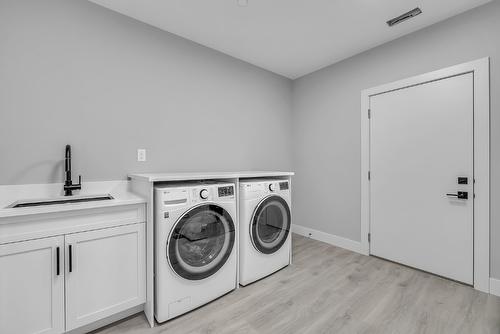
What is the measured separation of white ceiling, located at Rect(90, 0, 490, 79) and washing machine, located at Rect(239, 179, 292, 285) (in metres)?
1.55

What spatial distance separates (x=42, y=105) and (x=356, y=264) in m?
3.24

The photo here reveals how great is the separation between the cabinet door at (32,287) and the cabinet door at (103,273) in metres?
0.05

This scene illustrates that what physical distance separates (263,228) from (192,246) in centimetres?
74

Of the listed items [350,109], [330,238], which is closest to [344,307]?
[330,238]

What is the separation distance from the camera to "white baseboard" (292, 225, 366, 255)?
2.78m

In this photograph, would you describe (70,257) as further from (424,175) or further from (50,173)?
(424,175)

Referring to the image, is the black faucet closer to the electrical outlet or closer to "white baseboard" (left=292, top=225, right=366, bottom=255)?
the electrical outlet

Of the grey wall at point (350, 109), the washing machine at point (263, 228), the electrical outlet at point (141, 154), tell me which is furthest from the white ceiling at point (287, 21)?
the washing machine at point (263, 228)

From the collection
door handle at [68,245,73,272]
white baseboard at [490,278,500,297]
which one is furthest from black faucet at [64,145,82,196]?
white baseboard at [490,278,500,297]

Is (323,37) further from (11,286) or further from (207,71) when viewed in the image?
(11,286)

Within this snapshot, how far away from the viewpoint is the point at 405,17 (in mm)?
2037

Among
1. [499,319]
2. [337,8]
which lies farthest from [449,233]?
[337,8]

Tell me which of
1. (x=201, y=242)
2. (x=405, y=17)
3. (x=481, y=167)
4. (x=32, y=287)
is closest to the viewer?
(x=32, y=287)

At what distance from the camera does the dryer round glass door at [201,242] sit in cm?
160
